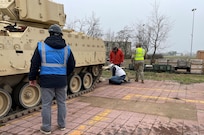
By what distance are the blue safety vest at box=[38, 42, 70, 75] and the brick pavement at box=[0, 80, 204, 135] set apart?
114 centimetres

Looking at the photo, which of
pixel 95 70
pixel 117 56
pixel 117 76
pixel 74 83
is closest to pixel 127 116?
pixel 74 83

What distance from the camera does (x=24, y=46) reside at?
Result: 530 centimetres

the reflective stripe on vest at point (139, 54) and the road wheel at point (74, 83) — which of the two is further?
the reflective stripe on vest at point (139, 54)

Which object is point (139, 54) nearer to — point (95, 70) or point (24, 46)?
point (95, 70)

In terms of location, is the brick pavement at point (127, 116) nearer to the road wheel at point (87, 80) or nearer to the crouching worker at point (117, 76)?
the road wheel at point (87, 80)

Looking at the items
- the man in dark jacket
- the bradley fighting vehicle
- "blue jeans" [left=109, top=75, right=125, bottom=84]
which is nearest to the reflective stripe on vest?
"blue jeans" [left=109, top=75, right=125, bottom=84]

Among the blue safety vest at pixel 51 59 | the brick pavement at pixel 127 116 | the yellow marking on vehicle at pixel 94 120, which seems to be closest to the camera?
the blue safety vest at pixel 51 59

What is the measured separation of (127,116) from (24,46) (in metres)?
2.79

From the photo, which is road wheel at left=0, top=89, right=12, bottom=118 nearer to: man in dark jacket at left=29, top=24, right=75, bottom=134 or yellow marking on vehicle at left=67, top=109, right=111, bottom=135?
man in dark jacket at left=29, top=24, right=75, bottom=134

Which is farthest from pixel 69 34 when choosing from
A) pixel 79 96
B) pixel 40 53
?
pixel 40 53

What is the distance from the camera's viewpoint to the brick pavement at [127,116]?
4520mm

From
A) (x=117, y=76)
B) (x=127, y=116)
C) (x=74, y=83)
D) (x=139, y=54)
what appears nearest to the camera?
(x=127, y=116)

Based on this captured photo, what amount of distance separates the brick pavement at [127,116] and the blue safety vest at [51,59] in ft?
3.74

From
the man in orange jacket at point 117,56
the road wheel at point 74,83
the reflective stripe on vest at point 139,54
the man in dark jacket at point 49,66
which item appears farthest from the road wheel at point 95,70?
the man in dark jacket at point 49,66
